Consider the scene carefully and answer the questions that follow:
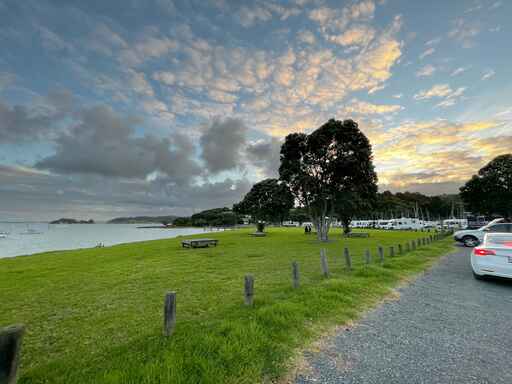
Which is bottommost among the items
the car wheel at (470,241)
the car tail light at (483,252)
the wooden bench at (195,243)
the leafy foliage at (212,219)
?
the car wheel at (470,241)

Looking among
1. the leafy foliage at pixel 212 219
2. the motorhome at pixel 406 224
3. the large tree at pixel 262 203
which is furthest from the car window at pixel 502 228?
the leafy foliage at pixel 212 219

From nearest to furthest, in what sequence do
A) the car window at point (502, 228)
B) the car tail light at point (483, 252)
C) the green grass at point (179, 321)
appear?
the green grass at point (179, 321) < the car tail light at point (483, 252) < the car window at point (502, 228)

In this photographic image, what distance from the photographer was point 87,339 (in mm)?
4902

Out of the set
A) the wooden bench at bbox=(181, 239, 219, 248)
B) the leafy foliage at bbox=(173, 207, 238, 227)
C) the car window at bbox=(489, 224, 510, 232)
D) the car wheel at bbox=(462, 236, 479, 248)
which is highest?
the leafy foliage at bbox=(173, 207, 238, 227)

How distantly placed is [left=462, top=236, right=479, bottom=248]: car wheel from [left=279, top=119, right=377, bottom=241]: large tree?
833 cm

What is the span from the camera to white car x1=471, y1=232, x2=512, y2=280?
278 inches

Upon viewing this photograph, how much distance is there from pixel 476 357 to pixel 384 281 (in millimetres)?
4751

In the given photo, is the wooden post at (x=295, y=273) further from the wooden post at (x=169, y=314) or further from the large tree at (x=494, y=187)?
the large tree at (x=494, y=187)

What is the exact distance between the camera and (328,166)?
74.3ft

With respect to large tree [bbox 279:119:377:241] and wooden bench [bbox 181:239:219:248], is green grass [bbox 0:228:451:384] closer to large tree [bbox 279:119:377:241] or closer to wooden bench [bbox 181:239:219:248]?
wooden bench [bbox 181:239:219:248]

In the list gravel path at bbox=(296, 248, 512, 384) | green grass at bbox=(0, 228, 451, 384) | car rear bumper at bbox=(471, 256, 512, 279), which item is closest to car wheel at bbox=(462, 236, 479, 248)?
Result: green grass at bbox=(0, 228, 451, 384)

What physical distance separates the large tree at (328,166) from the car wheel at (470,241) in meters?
8.33

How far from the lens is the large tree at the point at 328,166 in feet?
73.1

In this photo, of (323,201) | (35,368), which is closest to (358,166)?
(323,201)
